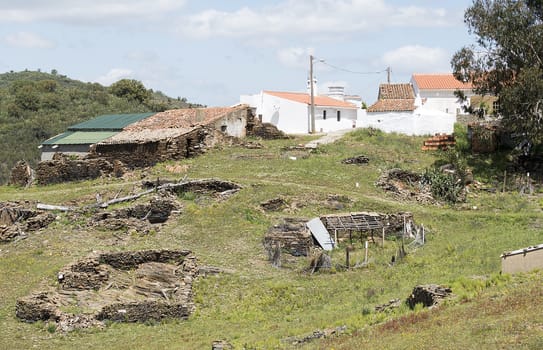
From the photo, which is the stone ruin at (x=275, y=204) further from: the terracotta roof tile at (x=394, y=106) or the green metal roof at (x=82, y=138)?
the terracotta roof tile at (x=394, y=106)

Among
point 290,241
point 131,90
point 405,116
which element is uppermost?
point 131,90

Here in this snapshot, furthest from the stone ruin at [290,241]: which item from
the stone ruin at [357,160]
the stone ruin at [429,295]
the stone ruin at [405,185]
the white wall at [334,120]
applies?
the white wall at [334,120]

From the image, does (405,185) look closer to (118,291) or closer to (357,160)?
(357,160)

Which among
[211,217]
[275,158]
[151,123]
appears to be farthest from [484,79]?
[151,123]

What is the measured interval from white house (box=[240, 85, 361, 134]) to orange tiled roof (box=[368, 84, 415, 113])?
2.74 m

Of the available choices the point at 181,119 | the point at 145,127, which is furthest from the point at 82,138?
the point at 181,119

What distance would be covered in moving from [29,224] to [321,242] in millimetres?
12917

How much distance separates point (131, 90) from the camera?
298 feet

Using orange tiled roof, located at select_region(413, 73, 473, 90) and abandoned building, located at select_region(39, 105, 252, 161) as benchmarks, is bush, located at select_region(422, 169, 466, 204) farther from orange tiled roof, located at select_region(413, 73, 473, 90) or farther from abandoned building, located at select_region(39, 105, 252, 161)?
orange tiled roof, located at select_region(413, 73, 473, 90)

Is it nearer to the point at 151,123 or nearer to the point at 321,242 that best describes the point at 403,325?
the point at 321,242

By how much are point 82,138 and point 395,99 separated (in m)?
23.8

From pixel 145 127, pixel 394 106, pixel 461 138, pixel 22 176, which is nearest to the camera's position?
pixel 22 176

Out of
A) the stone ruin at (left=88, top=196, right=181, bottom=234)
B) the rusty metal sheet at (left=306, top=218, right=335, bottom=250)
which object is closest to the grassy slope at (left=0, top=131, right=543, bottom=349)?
the stone ruin at (left=88, top=196, right=181, bottom=234)

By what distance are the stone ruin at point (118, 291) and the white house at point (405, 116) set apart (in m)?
27.2
